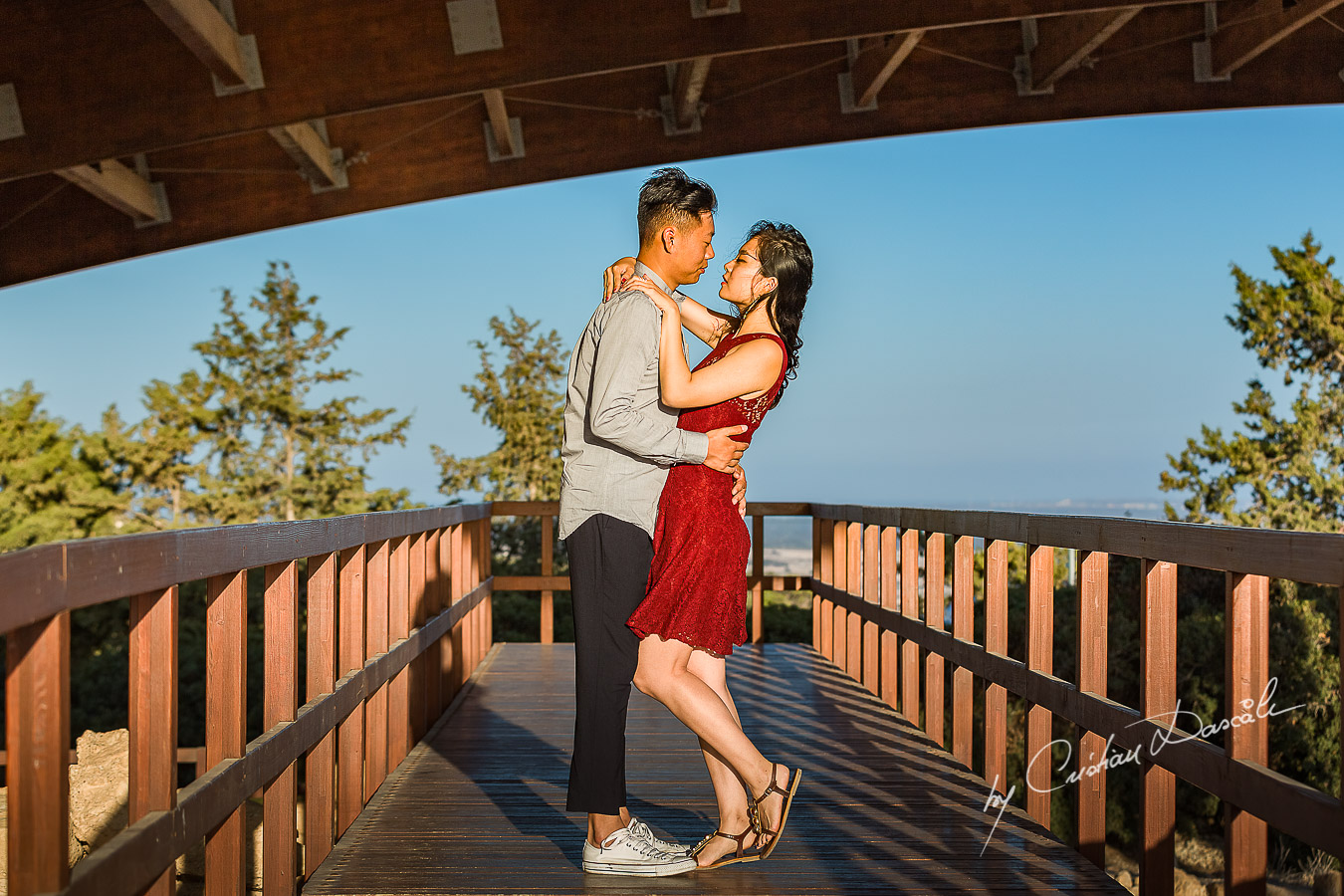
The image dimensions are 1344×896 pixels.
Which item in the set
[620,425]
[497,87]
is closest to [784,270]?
[620,425]

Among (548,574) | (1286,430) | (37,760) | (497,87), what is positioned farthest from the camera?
(1286,430)

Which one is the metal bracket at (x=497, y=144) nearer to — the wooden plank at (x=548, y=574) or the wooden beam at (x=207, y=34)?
the wooden beam at (x=207, y=34)

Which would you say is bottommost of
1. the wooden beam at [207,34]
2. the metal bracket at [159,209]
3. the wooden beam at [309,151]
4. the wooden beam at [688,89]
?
the metal bracket at [159,209]

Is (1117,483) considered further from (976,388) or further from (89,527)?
(89,527)

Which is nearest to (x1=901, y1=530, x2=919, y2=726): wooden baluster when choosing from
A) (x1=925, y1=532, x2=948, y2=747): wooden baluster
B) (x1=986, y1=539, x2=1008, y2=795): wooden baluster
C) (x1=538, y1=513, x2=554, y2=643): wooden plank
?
(x1=925, y1=532, x2=948, y2=747): wooden baluster

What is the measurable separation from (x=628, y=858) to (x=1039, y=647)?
1.32m

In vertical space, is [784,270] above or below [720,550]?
above

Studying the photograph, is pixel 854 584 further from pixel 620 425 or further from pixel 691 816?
pixel 620 425

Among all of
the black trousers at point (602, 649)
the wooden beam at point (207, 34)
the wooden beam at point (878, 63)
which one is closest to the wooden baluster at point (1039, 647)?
the black trousers at point (602, 649)

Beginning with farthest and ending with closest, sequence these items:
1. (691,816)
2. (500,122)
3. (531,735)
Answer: (500,122) → (531,735) → (691,816)

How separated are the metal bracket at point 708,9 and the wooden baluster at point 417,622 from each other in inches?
107

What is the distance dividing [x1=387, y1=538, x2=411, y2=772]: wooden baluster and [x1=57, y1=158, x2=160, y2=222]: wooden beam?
3156 millimetres

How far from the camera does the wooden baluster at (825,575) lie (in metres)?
6.87

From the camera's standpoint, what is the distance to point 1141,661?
2543mm
